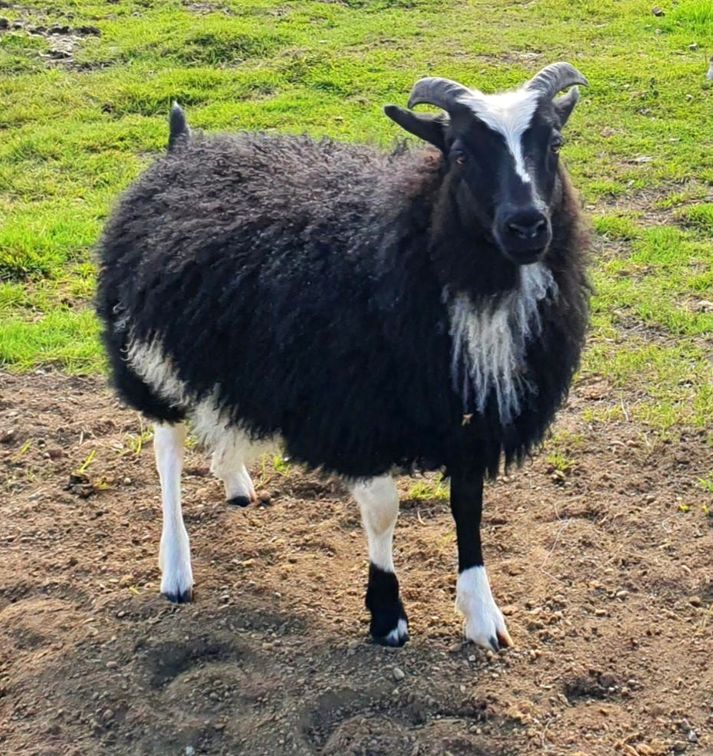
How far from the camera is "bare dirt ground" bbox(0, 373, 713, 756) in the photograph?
11.6 feet

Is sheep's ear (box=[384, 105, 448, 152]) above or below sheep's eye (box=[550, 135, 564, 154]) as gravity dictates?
above

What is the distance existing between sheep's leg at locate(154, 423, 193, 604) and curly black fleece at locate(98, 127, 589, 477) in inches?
17.9

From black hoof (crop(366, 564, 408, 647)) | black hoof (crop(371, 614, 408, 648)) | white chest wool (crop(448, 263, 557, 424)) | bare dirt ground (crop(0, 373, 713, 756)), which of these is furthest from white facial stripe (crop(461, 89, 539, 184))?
black hoof (crop(371, 614, 408, 648))

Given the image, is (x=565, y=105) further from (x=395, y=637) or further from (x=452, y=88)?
(x=395, y=637)

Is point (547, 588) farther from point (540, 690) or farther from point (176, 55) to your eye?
point (176, 55)

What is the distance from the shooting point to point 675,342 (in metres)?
5.84

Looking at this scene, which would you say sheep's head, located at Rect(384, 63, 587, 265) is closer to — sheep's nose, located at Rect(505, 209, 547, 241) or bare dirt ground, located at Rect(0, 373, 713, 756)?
sheep's nose, located at Rect(505, 209, 547, 241)

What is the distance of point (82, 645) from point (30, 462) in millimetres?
1391

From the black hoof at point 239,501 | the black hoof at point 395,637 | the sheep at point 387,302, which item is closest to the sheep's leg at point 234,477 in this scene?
the black hoof at point 239,501

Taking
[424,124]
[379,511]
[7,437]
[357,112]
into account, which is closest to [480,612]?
[379,511]

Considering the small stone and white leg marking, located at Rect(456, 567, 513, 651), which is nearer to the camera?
white leg marking, located at Rect(456, 567, 513, 651)

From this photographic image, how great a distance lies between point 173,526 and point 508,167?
2040mm

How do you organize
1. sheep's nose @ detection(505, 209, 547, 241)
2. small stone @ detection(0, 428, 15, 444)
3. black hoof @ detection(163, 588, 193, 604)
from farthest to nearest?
small stone @ detection(0, 428, 15, 444) < black hoof @ detection(163, 588, 193, 604) < sheep's nose @ detection(505, 209, 547, 241)

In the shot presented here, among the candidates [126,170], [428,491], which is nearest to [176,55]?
[126,170]
